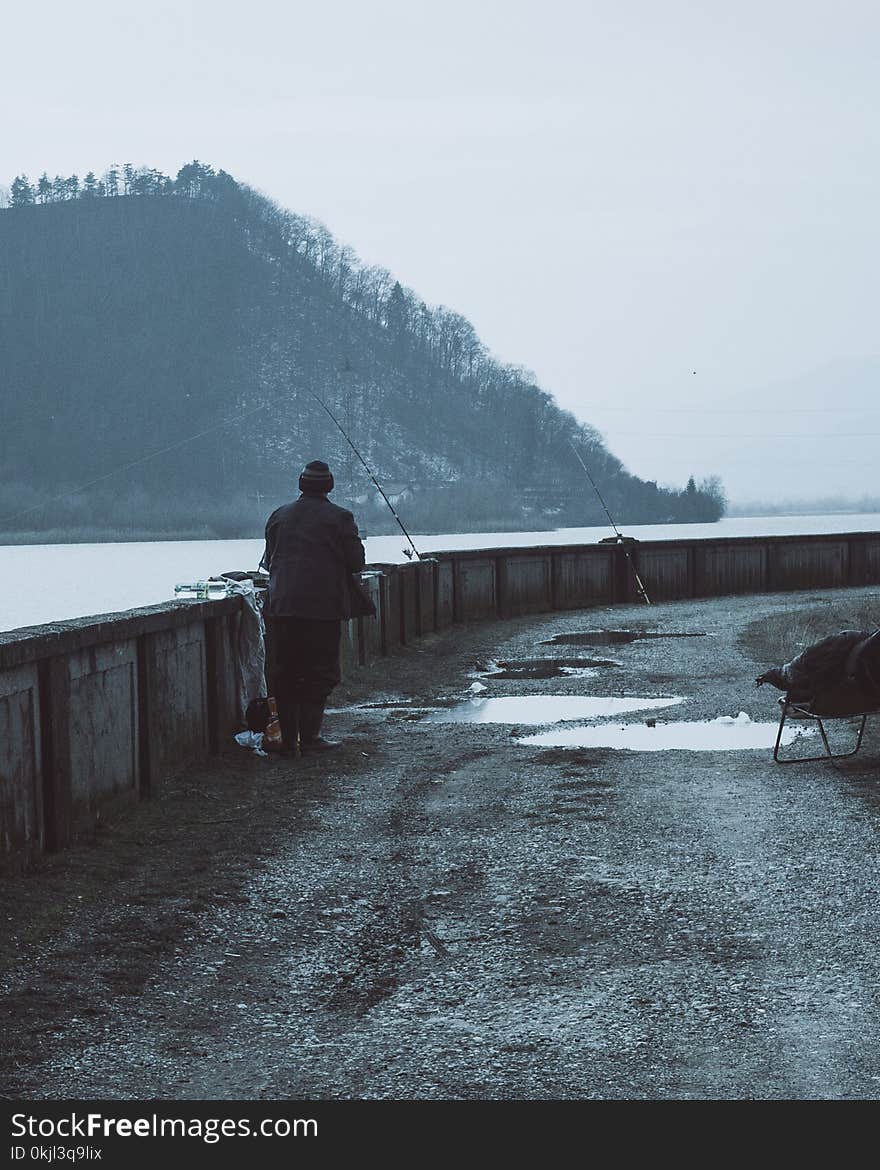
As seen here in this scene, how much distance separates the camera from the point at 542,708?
44.2ft

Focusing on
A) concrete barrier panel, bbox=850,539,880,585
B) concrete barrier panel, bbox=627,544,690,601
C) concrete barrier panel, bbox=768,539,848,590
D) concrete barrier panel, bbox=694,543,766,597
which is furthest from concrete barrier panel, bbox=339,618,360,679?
concrete barrier panel, bbox=850,539,880,585

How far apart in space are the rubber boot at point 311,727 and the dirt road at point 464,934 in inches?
18.5

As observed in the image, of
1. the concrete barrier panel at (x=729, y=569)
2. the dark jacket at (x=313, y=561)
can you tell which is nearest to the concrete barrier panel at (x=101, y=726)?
the dark jacket at (x=313, y=561)

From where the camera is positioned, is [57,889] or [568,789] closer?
[57,889]

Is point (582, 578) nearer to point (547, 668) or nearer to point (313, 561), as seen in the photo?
point (547, 668)

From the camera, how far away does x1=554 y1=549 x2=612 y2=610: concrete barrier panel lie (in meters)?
28.2

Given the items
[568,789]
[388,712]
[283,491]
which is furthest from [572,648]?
[283,491]

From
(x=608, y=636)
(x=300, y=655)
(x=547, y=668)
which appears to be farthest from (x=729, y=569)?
(x=300, y=655)

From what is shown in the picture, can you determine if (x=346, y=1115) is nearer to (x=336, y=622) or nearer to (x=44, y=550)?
(x=336, y=622)

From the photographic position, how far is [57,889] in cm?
662

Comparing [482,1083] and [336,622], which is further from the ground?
[336,622]

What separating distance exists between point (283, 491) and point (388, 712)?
185562 mm

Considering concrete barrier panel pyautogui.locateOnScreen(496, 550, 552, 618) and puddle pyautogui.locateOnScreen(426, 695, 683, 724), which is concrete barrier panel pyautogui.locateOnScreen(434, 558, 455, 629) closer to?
concrete barrier panel pyautogui.locateOnScreen(496, 550, 552, 618)

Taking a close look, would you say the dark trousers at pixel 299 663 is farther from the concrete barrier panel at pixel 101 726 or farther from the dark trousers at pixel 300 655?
the concrete barrier panel at pixel 101 726
